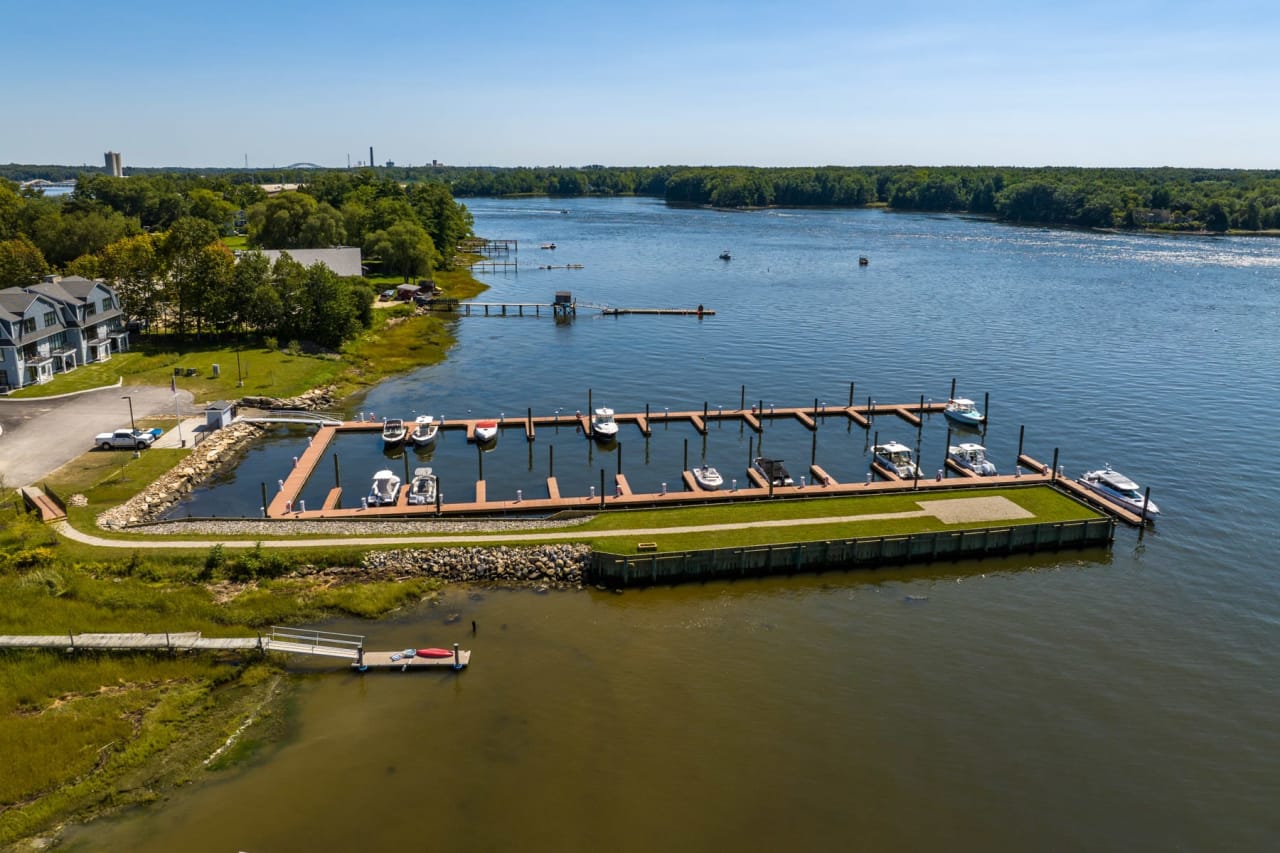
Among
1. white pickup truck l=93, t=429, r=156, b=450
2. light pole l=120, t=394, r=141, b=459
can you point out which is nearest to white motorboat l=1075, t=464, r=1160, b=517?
light pole l=120, t=394, r=141, b=459

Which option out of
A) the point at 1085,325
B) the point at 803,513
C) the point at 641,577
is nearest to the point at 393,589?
the point at 641,577

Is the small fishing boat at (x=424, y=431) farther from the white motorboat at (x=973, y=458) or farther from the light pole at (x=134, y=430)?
the white motorboat at (x=973, y=458)

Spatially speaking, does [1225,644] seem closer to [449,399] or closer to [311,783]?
[311,783]

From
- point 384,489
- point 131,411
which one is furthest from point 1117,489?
point 131,411

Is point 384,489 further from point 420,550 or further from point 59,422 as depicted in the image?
point 59,422

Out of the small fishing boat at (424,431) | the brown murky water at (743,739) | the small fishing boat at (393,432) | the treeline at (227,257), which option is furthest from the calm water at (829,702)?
the treeline at (227,257)

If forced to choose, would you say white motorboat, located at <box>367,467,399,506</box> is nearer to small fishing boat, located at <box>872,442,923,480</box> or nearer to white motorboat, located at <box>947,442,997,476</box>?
small fishing boat, located at <box>872,442,923,480</box>
